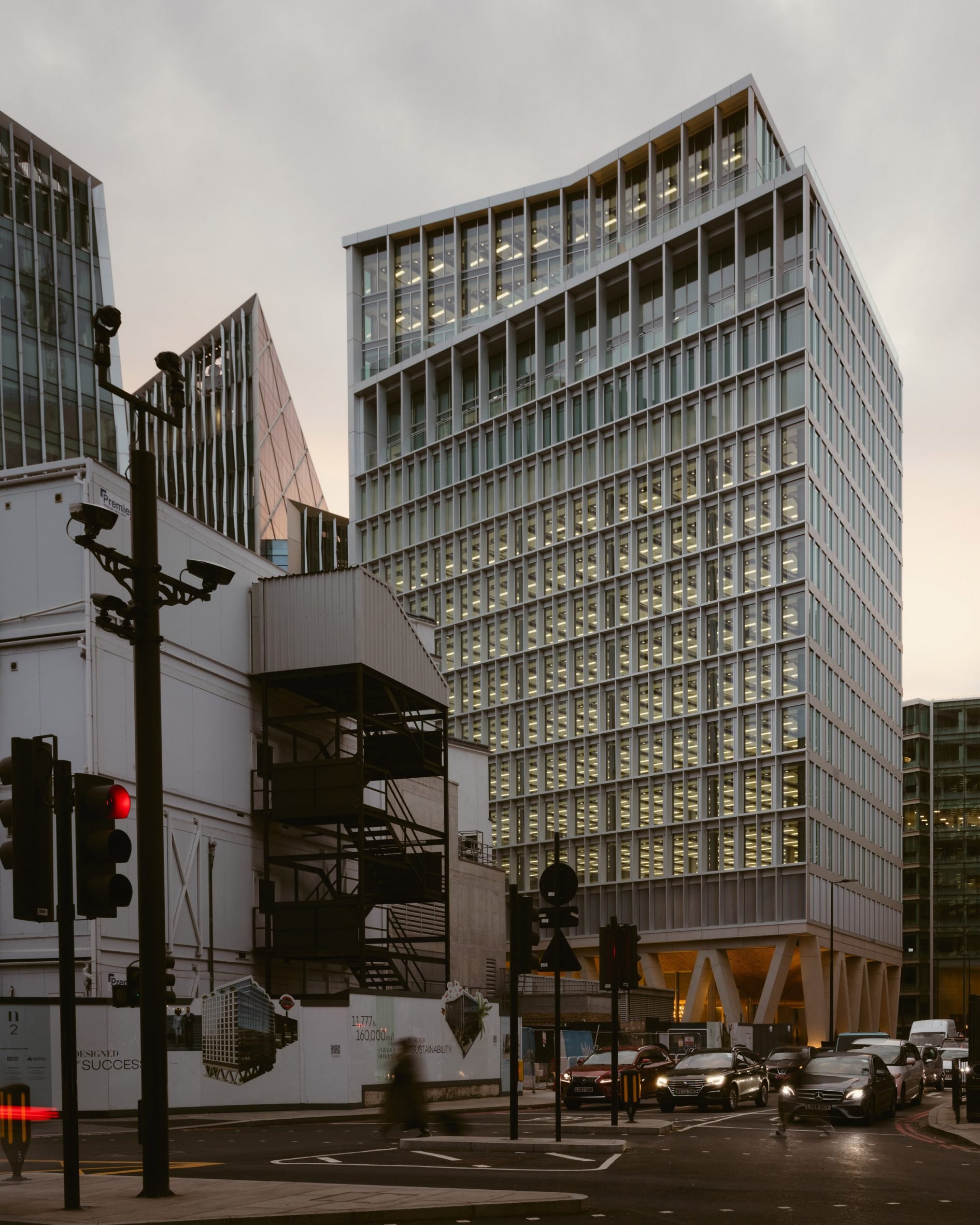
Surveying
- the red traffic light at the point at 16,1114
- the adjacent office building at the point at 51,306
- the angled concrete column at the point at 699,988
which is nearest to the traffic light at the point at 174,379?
the red traffic light at the point at 16,1114

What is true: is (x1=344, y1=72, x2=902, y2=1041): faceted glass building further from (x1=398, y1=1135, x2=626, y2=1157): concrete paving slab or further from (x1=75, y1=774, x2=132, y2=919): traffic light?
(x1=75, y1=774, x2=132, y2=919): traffic light

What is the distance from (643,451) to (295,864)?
48357 millimetres

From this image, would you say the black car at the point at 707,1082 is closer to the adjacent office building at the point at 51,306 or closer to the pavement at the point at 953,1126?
the pavement at the point at 953,1126

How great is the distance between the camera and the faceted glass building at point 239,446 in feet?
360

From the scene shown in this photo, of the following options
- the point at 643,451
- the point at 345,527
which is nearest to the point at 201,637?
the point at 643,451

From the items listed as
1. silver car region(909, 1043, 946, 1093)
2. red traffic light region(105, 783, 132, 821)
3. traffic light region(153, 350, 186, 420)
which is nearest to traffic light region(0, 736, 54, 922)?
red traffic light region(105, 783, 132, 821)

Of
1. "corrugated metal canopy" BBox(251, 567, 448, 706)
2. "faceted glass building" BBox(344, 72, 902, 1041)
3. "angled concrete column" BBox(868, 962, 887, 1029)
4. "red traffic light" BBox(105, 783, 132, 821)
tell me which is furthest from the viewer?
"angled concrete column" BBox(868, 962, 887, 1029)

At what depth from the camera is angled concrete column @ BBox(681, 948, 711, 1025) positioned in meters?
82.6

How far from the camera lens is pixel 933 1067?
46.8m

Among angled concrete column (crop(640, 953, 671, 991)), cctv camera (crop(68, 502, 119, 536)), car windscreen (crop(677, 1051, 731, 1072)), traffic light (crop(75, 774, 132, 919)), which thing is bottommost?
angled concrete column (crop(640, 953, 671, 991))

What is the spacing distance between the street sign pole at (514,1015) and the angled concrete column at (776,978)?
61.1 m

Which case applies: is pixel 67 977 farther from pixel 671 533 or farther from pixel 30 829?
pixel 671 533

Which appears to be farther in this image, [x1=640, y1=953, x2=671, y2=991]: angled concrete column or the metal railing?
[x1=640, y1=953, x2=671, y2=991]: angled concrete column

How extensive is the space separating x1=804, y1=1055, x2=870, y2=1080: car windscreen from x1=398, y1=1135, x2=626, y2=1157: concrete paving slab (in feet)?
28.5
